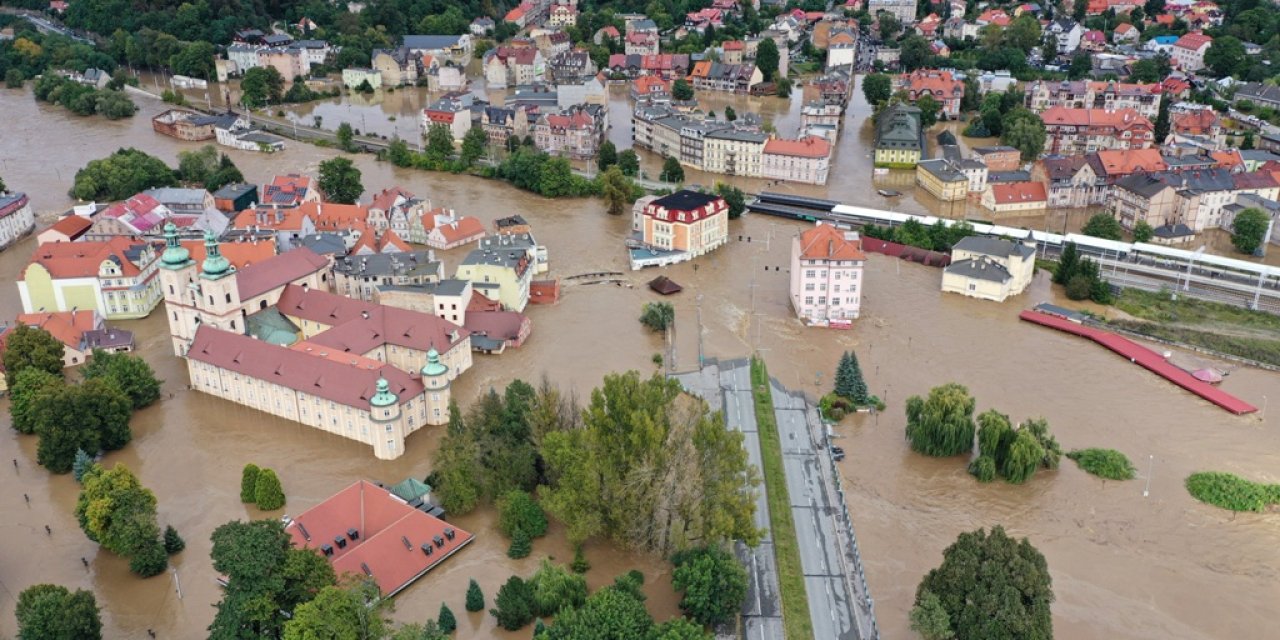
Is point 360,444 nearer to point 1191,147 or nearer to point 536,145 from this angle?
point 536,145

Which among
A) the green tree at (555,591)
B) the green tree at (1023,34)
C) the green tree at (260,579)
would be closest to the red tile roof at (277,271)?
the green tree at (260,579)

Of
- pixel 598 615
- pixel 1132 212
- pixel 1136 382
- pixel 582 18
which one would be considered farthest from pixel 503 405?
pixel 582 18

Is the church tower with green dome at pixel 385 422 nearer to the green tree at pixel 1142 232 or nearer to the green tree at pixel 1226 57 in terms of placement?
the green tree at pixel 1142 232

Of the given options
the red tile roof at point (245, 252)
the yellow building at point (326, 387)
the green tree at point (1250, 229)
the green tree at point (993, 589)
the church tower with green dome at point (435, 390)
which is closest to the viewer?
the green tree at point (993, 589)

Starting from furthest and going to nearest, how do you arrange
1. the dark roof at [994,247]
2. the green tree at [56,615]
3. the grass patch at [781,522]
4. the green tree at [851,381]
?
the dark roof at [994,247], the green tree at [851,381], the grass patch at [781,522], the green tree at [56,615]

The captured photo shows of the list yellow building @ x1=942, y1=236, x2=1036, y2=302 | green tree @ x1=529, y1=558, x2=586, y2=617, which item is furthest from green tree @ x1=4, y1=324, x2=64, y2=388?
yellow building @ x1=942, y1=236, x2=1036, y2=302

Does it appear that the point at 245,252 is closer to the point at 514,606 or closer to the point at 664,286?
the point at 664,286
